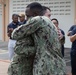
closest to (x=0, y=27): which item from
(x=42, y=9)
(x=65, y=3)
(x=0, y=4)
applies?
(x=0, y=4)

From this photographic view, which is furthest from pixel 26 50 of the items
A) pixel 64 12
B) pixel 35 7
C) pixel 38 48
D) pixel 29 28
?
pixel 64 12

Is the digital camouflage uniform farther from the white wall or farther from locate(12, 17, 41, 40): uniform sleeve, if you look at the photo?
the white wall

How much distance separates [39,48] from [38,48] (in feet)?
0.04

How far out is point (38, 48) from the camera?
3201 millimetres

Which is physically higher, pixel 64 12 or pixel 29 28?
pixel 64 12

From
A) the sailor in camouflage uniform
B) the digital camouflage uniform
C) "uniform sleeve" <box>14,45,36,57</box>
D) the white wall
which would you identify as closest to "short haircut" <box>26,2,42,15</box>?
the sailor in camouflage uniform

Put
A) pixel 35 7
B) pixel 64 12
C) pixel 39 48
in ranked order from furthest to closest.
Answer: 1. pixel 64 12
2. pixel 35 7
3. pixel 39 48

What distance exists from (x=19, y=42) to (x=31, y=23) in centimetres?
27

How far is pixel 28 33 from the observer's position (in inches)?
128

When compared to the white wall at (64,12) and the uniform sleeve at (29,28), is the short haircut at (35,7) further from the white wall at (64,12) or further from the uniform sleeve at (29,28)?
the white wall at (64,12)

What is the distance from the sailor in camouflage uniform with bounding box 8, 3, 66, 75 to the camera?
3182 mm

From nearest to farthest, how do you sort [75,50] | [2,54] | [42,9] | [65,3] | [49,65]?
[49,65], [42,9], [75,50], [2,54], [65,3]

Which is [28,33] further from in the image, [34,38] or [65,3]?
[65,3]

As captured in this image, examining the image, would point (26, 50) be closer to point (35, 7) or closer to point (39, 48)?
point (39, 48)
